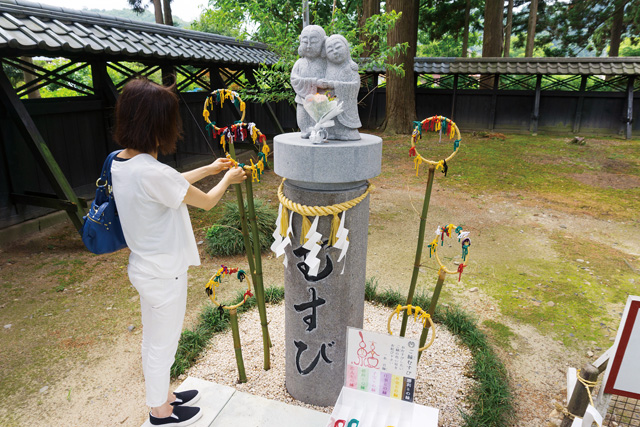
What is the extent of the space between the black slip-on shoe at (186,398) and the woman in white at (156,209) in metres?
0.18

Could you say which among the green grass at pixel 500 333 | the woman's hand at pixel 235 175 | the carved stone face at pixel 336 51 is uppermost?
the carved stone face at pixel 336 51

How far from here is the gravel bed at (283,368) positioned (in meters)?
3.05

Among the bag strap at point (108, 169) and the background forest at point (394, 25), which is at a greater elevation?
the background forest at point (394, 25)

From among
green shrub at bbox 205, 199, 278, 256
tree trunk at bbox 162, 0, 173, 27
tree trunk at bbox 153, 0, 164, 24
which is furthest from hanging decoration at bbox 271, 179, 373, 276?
tree trunk at bbox 162, 0, 173, 27

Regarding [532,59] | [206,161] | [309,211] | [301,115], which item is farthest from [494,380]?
[532,59]

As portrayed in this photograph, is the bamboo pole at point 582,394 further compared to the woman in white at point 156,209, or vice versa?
the bamboo pole at point 582,394

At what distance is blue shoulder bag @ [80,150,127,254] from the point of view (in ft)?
7.58

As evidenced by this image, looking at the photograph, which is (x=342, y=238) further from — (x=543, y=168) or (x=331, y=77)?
(x=543, y=168)

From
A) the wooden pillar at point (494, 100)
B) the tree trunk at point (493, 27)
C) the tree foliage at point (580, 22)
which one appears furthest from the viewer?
the tree foliage at point (580, 22)

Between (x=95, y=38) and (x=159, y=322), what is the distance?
4.97 metres

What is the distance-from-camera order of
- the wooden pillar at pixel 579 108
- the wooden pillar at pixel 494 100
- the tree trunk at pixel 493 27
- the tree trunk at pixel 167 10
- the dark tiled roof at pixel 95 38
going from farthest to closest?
the tree trunk at pixel 167 10
the tree trunk at pixel 493 27
the wooden pillar at pixel 494 100
the wooden pillar at pixel 579 108
the dark tiled roof at pixel 95 38

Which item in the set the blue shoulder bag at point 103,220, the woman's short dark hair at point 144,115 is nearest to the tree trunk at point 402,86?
the woman's short dark hair at point 144,115

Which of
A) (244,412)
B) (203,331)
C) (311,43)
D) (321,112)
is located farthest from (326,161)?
(203,331)

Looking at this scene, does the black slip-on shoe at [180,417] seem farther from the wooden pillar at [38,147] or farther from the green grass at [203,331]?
the wooden pillar at [38,147]
